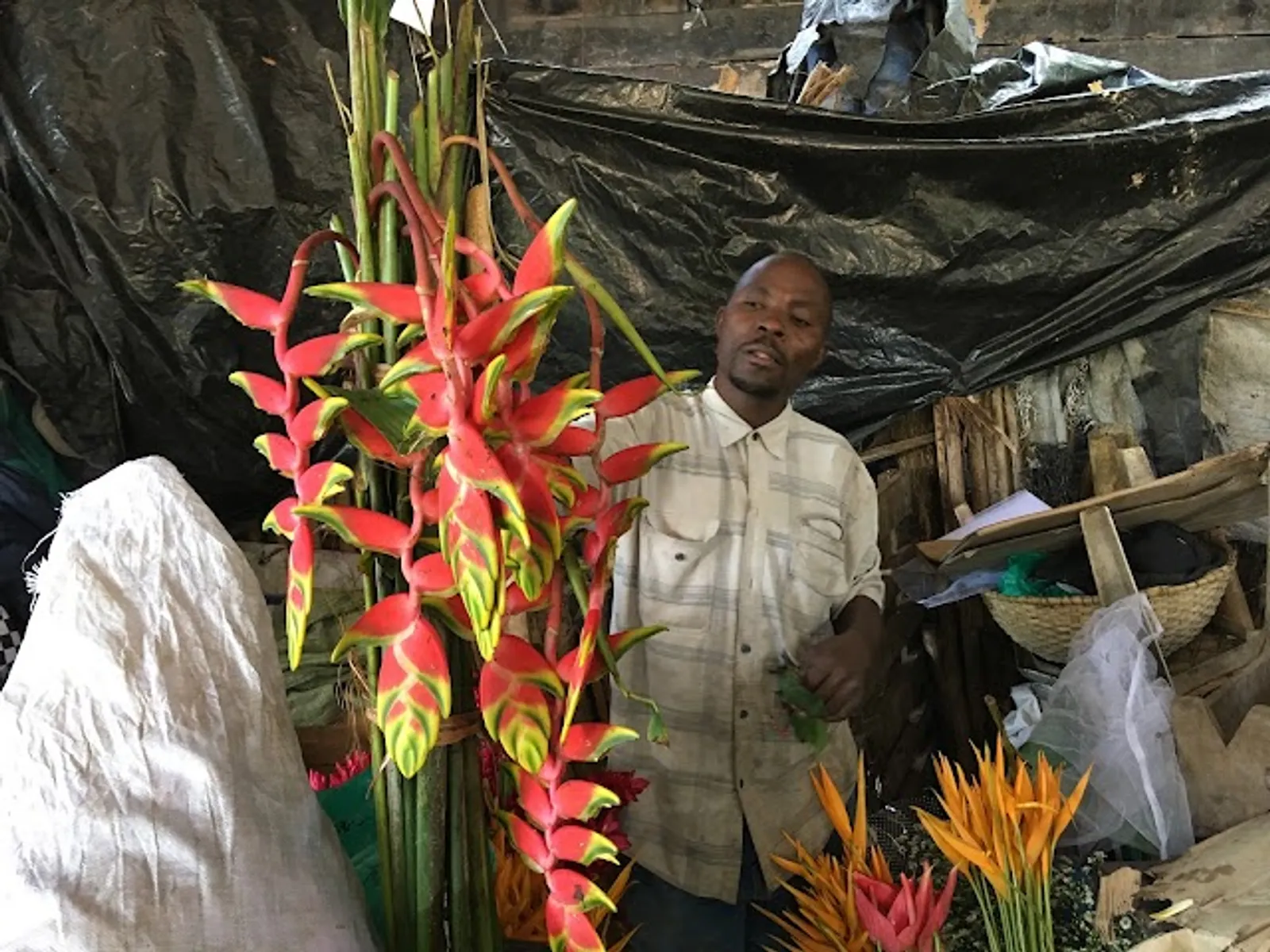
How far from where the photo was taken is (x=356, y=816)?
3.12 feet

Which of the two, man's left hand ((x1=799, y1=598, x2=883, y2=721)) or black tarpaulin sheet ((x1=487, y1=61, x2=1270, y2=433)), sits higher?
black tarpaulin sheet ((x1=487, y1=61, x2=1270, y2=433))

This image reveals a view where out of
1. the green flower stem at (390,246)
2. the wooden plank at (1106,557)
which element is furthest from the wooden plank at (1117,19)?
the green flower stem at (390,246)

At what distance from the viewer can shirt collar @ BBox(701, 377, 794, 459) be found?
147cm

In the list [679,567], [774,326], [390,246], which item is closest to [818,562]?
[679,567]

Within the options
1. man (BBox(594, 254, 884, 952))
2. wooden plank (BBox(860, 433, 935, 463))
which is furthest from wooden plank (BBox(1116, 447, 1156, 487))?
man (BBox(594, 254, 884, 952))

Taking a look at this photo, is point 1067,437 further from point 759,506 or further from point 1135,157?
point 759,506

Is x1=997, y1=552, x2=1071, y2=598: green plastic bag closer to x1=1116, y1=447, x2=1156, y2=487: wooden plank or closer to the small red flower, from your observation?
x1=1116, y1=447, x2=1156, y2=487: wooden plank

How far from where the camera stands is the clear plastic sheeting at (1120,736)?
1393 mm

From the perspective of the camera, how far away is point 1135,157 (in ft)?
6.92

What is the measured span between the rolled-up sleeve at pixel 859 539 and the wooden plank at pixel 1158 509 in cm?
65

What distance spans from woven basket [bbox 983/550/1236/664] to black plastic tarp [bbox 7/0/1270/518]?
46 centimetres

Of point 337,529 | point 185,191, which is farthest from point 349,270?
point 185,191

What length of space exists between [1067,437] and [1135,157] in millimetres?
595

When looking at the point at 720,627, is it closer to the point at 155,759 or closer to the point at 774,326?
the point at 774,326
